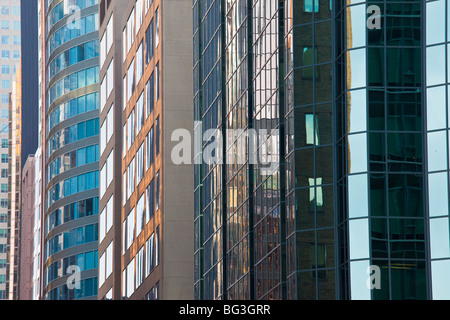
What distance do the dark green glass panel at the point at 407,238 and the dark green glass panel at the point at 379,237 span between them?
33 cm

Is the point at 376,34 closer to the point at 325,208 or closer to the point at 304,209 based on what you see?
the point at 325,208

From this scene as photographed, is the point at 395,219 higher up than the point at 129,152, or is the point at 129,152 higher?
the point at 129,152

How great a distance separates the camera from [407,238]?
60469 mm

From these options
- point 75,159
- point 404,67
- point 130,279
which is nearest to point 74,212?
point 75,159

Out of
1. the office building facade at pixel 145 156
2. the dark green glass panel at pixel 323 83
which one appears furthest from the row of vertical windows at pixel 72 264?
the dark green glass panel at pixel 323 83

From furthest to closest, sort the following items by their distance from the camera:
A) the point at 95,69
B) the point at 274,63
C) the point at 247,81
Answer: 1. the point at 95,69
2. the point at 247,81
3. the point at 274,63

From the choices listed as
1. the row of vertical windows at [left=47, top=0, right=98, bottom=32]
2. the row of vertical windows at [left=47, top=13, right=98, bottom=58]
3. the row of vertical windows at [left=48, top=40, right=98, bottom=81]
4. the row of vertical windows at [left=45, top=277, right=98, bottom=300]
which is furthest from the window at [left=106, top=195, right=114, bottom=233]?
the row of vertical windows at [left=47, top=0, right=98, bottom=32]

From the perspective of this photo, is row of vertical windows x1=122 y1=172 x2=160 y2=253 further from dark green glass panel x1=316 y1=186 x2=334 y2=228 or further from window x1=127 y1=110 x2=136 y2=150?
dark green glass panel x1=316 y1=186 x2=334 y2=228

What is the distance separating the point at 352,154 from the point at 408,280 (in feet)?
25.1

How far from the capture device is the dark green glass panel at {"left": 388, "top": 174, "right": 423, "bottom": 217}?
2395 inches

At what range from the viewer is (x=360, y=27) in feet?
207
